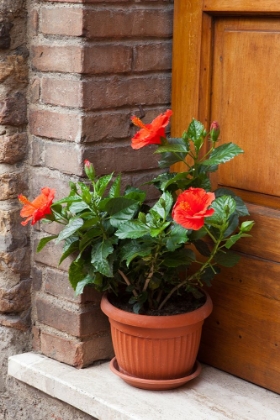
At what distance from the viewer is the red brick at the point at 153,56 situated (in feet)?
6.79

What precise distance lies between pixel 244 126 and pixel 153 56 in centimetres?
33

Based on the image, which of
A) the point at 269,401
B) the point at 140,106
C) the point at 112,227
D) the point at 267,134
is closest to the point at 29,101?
the point at 140,106

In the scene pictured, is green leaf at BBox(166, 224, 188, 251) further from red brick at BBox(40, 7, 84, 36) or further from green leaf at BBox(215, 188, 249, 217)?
red brick at BBox(40, 7, 84, 36)

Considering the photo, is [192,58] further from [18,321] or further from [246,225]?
[18,321]

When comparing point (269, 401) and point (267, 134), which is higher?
point (267, 134)

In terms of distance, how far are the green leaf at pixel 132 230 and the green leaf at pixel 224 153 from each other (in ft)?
0.70

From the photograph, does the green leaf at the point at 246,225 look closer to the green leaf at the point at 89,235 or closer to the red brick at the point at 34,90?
the green leaf at the point at 89,235

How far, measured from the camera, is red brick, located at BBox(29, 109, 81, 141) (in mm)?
2004

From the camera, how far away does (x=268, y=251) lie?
1959 mm

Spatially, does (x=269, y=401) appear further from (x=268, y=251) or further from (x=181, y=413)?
(x=268, y=251)

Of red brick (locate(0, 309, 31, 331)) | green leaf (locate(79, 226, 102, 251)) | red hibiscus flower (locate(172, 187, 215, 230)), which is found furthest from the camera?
red brick (locate(0, 309, 31, 331))

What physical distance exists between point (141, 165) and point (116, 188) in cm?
22

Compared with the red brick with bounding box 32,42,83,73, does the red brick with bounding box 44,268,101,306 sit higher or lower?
lower

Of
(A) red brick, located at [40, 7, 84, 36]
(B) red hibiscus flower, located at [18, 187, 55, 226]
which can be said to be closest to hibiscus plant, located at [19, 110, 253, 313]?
(B) red hibiscus flower, located at [18, 187, 55, 226]
